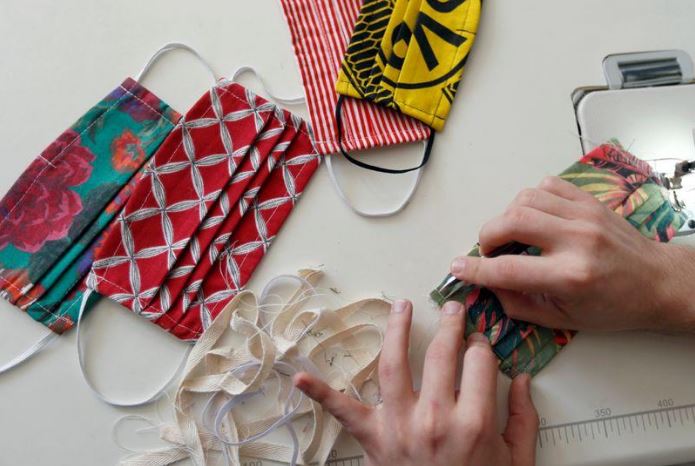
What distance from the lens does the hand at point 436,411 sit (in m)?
0.73

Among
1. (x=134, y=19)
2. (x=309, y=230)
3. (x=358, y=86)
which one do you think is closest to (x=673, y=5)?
(x=358, y=86)

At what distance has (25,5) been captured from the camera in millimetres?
911

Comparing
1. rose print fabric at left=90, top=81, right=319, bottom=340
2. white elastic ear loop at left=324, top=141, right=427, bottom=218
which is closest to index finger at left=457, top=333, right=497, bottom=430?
white elastic ear loop at left=324, top=141, right=427, bottom=218

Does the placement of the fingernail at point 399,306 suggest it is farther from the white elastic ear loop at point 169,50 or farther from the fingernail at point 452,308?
the white elastic ear loop at point 169,50

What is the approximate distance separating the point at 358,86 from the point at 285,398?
0.51m

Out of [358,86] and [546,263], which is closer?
[546,263]

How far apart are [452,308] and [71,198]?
2.00 ft

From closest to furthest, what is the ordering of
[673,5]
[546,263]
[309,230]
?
[546,263]
[309,230]
[673,5]

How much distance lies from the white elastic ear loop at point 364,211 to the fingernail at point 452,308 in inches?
6.6

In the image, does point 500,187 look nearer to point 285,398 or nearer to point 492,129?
point 492,129

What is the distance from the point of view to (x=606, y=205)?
0.87 meters

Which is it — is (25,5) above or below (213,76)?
above

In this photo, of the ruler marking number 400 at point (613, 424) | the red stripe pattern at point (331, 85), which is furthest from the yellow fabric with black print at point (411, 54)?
the ruler marking number 400 at point (613, 424)

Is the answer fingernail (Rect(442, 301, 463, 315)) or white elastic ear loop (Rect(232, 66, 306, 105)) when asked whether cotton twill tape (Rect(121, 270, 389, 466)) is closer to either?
fingernail (Rect(442, 301, 463, 315))
